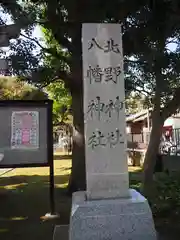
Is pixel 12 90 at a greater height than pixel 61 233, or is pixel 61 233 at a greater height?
pixel 12 90

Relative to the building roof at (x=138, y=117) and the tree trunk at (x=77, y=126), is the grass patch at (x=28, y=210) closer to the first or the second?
the tree trunk at (x=77, y=126)

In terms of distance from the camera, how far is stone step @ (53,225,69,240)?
5441 millimetres

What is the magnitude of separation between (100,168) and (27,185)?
744cm

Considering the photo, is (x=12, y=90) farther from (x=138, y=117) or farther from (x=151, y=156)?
(x=138, y=117)

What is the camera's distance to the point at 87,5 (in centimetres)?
791

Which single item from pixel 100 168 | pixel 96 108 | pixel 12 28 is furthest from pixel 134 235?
pixel 12 28

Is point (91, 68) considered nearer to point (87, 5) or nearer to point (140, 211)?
point (140, 211)

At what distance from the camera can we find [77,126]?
9617 mm

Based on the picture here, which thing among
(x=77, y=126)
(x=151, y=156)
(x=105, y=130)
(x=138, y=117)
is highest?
(x=138, y=117)

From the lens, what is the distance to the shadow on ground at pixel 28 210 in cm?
614

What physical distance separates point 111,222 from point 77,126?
5.44 meters

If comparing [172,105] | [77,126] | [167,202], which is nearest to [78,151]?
[77,126]

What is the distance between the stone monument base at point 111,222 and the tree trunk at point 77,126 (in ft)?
16.0

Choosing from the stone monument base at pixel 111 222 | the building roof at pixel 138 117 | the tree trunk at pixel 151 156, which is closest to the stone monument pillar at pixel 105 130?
the stone monument base at pixel 111 222
